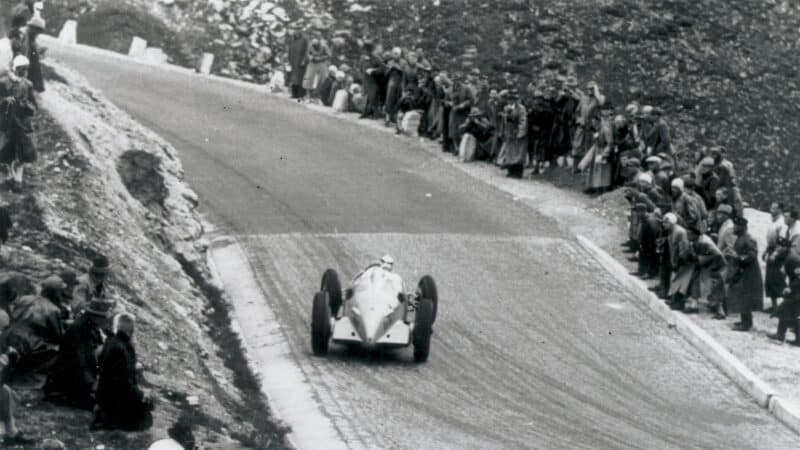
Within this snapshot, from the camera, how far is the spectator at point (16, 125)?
63.2 ft

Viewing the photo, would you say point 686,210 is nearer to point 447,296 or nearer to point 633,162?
point 633,162

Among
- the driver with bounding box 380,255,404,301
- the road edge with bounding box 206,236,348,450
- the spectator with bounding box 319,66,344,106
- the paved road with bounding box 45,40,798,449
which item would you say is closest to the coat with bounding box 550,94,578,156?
the paved road with bounding box 45,40,798,449

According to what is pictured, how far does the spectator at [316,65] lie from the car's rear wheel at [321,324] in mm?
19328

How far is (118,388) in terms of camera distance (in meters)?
13.9

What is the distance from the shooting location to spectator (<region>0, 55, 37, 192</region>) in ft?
63.2

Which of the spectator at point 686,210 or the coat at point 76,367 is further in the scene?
the spectator at point 686,210

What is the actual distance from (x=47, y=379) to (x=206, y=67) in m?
28.0

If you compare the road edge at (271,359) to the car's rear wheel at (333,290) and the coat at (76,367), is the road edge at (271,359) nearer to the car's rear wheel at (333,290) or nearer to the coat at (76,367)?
the car's rear wheel at (333,290)

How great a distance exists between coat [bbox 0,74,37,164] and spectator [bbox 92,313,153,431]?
6.10 metres

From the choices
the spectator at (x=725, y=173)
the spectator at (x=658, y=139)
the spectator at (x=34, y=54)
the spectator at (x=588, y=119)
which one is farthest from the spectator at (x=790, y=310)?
the spectator at (x=34, y=54)

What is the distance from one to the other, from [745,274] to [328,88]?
1725 cm

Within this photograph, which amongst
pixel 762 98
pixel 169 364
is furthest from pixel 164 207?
pixel 762 98

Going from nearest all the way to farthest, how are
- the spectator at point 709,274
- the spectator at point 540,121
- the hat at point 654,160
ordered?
the spectator at point 709,274 → the hat at point 654,160 → the spectator at point 540,121

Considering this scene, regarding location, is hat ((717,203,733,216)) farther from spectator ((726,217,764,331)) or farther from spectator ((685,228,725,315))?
spectator ((685,228,725,315))
